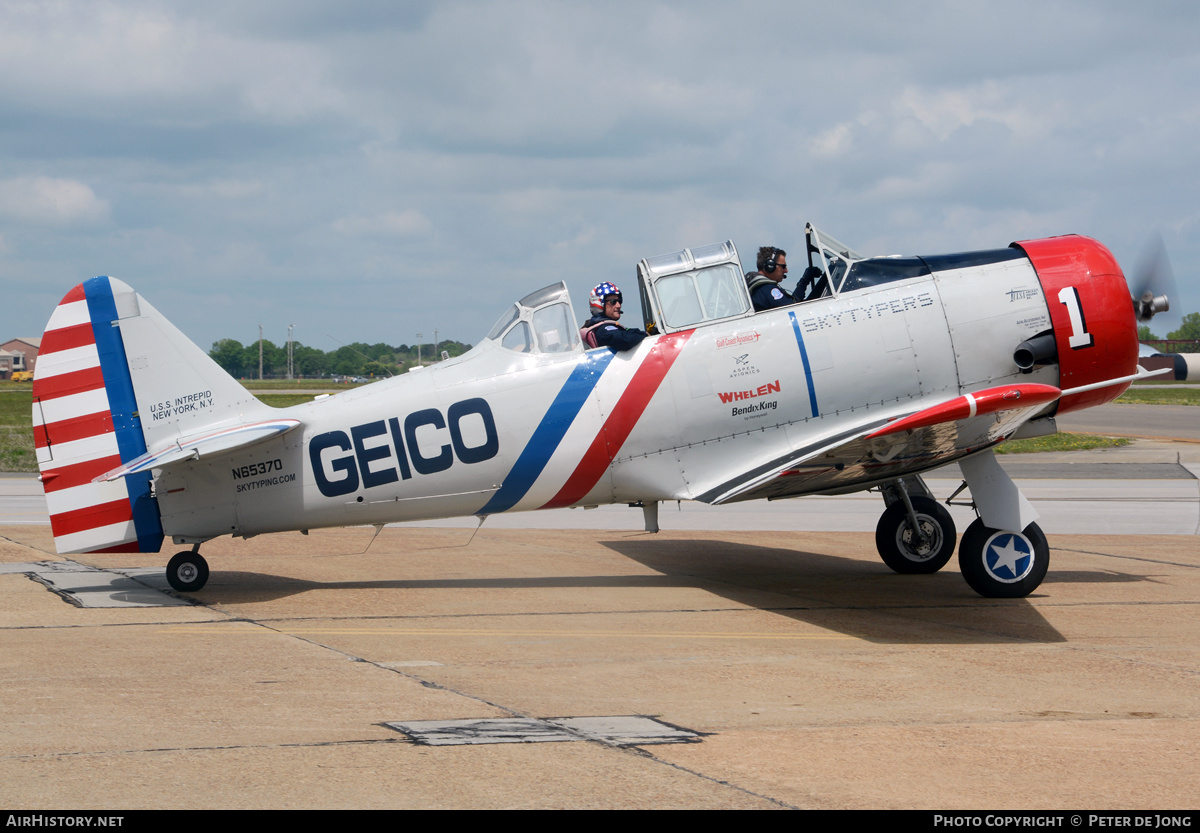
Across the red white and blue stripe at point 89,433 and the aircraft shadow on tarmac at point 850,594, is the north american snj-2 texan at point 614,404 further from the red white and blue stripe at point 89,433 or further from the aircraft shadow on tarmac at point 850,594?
the aircraft shadow on tarmac at point 850,594

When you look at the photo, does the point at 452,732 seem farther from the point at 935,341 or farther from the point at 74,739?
the point at 935,341

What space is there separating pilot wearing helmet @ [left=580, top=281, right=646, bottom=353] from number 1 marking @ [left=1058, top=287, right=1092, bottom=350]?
3932mm

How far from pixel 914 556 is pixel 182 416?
7.78 meters

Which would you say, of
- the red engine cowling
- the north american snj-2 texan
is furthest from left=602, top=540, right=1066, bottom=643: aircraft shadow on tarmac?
the red engine cowling

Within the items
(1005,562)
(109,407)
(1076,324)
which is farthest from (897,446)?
(109,407)

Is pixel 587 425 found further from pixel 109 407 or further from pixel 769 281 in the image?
pixel 109 407

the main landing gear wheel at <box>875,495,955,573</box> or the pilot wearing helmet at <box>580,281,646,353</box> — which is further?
the main landing gear wheel at <box>875,495,955,573</box>

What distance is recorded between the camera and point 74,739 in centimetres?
534

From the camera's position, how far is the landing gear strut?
10.1 m

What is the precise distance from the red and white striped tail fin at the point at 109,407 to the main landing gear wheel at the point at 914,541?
22.3 ft

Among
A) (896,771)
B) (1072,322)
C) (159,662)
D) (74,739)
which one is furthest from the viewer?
(1072,322)

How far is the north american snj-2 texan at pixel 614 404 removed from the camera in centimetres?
969

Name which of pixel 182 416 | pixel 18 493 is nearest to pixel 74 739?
pixel 182 416

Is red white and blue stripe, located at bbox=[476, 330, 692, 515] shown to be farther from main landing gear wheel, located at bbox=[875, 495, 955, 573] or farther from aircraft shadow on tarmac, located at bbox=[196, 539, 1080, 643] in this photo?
main landing gear wheel, located at bbox=[875, 495, 955, 573]
